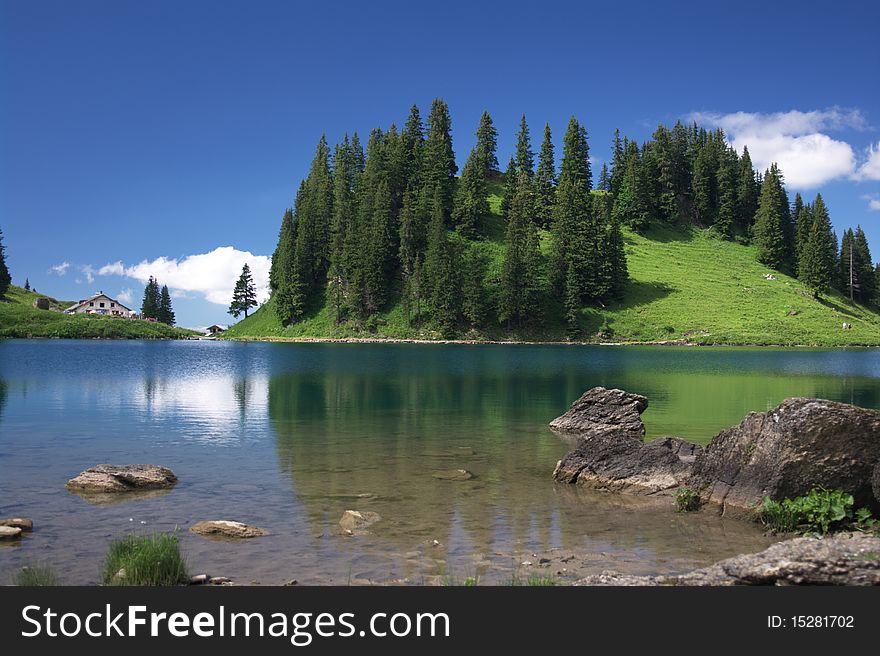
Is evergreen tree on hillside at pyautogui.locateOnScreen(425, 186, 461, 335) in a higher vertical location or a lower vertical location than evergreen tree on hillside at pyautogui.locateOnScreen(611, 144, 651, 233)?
lower

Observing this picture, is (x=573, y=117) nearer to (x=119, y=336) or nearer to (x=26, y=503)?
(x=119, y=336)

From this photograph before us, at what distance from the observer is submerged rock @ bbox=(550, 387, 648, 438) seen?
95.8ft

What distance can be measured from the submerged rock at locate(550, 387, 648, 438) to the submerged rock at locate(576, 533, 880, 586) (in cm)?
1856

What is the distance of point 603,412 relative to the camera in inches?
1188

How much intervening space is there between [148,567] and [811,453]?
46.0ft

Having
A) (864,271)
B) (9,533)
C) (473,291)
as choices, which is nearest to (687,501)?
(9,533)

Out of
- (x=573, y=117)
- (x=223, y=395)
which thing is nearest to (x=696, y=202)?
(x=573, y=117)

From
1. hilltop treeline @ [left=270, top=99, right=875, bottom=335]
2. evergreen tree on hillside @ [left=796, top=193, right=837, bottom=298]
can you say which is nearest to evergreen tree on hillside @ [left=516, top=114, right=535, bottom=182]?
hilltop treeline @ [left=270, top=99, right=875, bottom=335]

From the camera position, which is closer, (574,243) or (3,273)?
(574,243)

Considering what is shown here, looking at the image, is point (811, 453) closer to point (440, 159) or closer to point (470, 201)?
point (470, 201)

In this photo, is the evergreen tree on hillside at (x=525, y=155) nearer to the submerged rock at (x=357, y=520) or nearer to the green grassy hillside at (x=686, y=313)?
the green grassy hillside at (x=686, y=313)

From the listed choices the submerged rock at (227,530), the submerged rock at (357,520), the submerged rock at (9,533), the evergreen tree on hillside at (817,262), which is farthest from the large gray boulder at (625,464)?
the evergreen tree on hillside at (817,262)

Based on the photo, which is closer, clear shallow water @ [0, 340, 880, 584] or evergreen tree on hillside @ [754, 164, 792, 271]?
clear shallow water @ [0, 340, 880, 584]

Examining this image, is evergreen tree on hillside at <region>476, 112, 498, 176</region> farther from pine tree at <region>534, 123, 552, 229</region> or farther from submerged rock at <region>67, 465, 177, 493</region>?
submerged rock at <region>67, 465, 177, 493</region>
